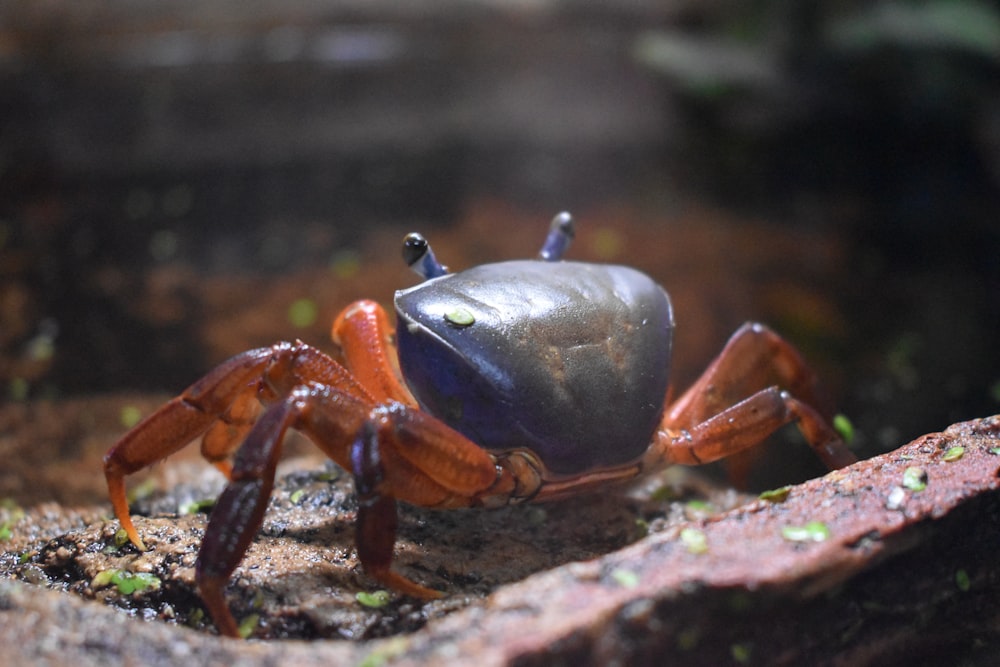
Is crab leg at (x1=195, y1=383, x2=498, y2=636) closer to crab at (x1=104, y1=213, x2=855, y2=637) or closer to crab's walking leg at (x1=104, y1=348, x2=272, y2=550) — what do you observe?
crab at (x1=104, y1=213, x2=855, y2=637)

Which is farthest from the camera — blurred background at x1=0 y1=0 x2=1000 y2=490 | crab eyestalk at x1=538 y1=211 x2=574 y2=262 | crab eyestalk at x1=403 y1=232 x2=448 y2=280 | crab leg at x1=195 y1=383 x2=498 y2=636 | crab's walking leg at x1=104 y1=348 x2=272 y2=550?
blurred background at x1=0 y1=0 x2=1000 y2=490

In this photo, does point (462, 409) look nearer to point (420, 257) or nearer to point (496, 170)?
point (420, 257)

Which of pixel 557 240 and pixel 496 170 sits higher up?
pixel 557 240

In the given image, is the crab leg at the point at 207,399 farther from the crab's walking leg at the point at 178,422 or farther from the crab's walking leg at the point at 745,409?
the crab's walking leg at the point at 745,409

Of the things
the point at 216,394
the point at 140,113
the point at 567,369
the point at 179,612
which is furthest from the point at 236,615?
the point at 140,113

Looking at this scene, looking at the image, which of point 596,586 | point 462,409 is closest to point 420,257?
point 462,409

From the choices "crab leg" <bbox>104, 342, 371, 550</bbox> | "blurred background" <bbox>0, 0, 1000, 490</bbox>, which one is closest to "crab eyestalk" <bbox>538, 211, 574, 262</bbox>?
"crab leg" <bbox>104, 342, 371, 550</bbox>
